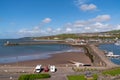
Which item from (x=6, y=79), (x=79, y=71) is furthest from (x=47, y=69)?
(x=6, y=79)

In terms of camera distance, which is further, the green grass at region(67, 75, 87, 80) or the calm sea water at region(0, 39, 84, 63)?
the calm sea water at region(0, 39, 84, 63)

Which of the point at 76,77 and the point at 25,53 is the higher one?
Result: the point at 25,53

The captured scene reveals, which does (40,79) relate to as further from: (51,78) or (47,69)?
(47,69)

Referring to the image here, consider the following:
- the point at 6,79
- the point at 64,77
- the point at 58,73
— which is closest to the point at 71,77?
the point at 64,77

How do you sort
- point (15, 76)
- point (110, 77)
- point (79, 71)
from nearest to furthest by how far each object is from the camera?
point (110, 77) → point (15, 76) → point (79, 71)

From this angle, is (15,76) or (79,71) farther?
(79,71)

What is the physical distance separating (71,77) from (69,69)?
7.70m

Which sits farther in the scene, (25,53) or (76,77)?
(25,53)

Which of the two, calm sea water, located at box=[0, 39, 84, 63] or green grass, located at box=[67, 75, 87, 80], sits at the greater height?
calm sea water, located at box=[0, 39, 84, 63]

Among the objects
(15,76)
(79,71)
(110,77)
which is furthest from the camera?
(79,71)

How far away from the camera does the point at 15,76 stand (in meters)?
39.8

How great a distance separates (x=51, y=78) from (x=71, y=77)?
345cm

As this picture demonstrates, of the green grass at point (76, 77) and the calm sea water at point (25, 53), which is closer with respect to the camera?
the green grass at point (76, 77)

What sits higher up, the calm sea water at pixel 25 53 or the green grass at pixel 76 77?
the calm sea water at pixel 25 53
